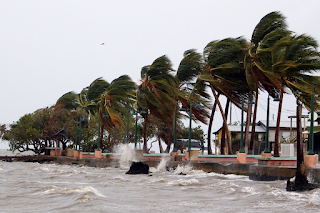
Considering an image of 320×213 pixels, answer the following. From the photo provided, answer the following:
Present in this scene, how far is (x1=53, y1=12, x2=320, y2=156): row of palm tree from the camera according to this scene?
25.0 m

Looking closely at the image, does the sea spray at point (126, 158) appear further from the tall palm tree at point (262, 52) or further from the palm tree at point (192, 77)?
the tall palm tree at point (262, 52)

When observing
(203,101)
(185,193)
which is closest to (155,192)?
(185,193)

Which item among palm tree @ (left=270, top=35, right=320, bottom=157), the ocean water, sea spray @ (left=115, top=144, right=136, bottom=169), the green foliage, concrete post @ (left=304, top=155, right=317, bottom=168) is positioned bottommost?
the ocean water

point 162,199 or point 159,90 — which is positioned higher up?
point 159,90

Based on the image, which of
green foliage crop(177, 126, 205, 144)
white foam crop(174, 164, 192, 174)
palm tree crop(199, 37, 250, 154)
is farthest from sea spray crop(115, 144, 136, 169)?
green foliage crop(177, 126, 205, 144)

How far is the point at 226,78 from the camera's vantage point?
120 ft

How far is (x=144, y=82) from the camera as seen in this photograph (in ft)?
153

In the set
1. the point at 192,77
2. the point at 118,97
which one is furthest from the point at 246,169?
the point at 118,97

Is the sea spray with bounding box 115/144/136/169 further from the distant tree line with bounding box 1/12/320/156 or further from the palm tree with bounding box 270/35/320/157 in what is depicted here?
the palm tree with bounding box 270/35/320/157

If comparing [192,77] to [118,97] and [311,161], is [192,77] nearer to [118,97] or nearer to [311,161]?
[118,97]

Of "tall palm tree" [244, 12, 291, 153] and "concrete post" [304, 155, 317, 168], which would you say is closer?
"concrete post" [304, 155, 317, 168]

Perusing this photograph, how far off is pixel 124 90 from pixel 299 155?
36.5 meters

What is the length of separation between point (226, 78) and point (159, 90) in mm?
10281

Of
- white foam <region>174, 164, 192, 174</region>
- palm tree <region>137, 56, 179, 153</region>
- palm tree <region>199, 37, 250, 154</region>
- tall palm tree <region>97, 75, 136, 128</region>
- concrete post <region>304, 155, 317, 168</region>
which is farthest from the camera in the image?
tall palm tree <region>97, 75, 136, 128</region>
